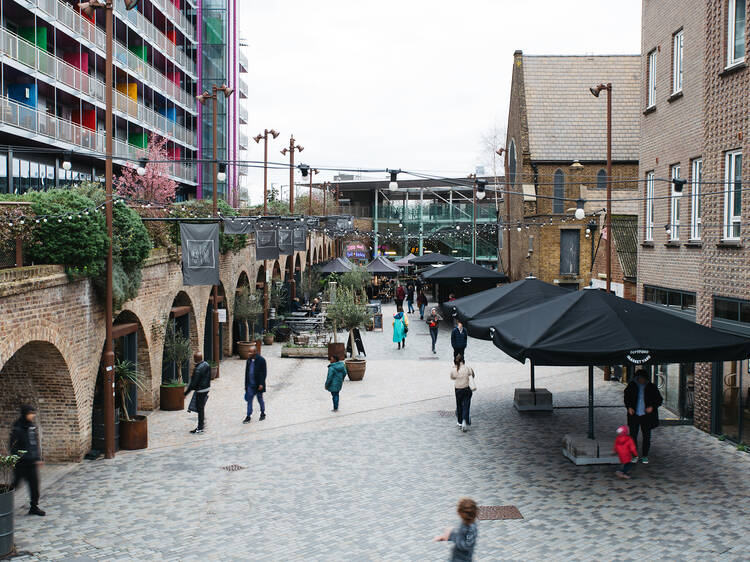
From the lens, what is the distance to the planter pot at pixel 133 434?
45.1 feet

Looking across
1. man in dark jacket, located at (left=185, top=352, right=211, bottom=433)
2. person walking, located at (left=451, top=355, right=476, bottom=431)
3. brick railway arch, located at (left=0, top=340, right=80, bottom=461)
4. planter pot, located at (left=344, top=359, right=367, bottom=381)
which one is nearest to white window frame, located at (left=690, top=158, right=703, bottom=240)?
person walking, located at (left=451, top=355, right=476, bottom=431)

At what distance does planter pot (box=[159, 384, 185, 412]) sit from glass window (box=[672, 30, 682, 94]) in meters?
13.7

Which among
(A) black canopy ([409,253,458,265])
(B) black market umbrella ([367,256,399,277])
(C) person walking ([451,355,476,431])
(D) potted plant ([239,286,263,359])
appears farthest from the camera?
(A) black canopy ([409,253,458,265])

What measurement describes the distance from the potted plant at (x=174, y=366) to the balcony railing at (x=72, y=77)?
14.8 meters

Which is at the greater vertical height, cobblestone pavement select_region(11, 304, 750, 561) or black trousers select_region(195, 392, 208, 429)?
black trousers select_region(195, 392, 208, 429)

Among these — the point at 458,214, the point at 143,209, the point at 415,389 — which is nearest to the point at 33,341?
A: the point at 143,209

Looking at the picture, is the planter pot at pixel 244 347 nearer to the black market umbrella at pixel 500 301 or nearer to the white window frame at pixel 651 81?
the black market umbrella at pixel 500 301

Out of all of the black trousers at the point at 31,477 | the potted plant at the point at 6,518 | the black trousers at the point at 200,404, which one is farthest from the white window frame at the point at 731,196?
the potted plant at the point at 6,518

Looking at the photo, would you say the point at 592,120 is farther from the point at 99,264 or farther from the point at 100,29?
the point at 99,264

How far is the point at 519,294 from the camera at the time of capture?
15945mm

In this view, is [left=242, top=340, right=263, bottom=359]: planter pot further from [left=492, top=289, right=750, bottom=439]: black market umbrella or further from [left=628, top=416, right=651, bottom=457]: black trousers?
[left=628, top=416, right=651, bottom=457]: black trousers

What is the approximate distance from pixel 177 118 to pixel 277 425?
132 ft

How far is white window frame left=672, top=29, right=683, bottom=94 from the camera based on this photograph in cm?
1697

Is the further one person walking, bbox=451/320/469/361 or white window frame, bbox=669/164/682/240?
person walking, bbox=451/320/469/361
